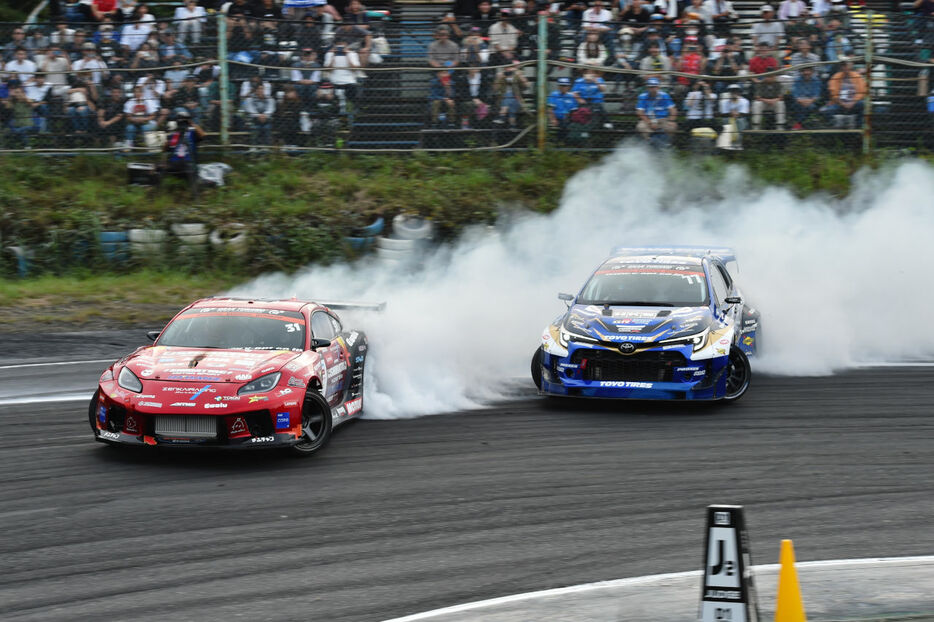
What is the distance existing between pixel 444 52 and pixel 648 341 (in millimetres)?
8887

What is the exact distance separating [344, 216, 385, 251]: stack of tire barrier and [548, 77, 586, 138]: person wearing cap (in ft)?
11.8

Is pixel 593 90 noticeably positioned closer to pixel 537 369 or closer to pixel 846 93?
pixel 846 93

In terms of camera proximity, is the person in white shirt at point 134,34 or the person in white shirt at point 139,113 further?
the person in white shirt at point 139,113

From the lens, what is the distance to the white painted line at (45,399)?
1082 cm

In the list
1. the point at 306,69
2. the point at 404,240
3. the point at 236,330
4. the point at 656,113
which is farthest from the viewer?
the point at 656,113

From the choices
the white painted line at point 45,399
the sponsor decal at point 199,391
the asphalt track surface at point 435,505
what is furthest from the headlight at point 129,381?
the white painted line at point 45,399

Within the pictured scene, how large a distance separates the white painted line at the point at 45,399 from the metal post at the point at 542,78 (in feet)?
32.2

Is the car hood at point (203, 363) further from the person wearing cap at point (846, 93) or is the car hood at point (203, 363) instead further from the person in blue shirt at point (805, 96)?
the person wearing cap at point (846, 93)

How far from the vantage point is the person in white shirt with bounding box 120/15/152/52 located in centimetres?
1741

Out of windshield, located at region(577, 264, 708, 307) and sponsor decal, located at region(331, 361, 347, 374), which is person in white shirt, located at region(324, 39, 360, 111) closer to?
windshield, located at region(577, 264, 708, 307)

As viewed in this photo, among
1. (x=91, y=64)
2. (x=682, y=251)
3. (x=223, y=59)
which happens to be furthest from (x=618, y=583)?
(x=91, y=64)

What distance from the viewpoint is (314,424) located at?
914 cm

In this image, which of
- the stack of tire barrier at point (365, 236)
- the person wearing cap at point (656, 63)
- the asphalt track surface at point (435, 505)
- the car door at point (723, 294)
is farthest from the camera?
the person wearing cap at point (656, 63)

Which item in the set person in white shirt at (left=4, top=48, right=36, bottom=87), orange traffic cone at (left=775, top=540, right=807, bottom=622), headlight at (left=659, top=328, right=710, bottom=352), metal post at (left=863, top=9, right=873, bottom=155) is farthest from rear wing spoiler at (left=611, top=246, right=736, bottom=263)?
person in white shirt at (left=4, top=48, right=36, bottom=87)
